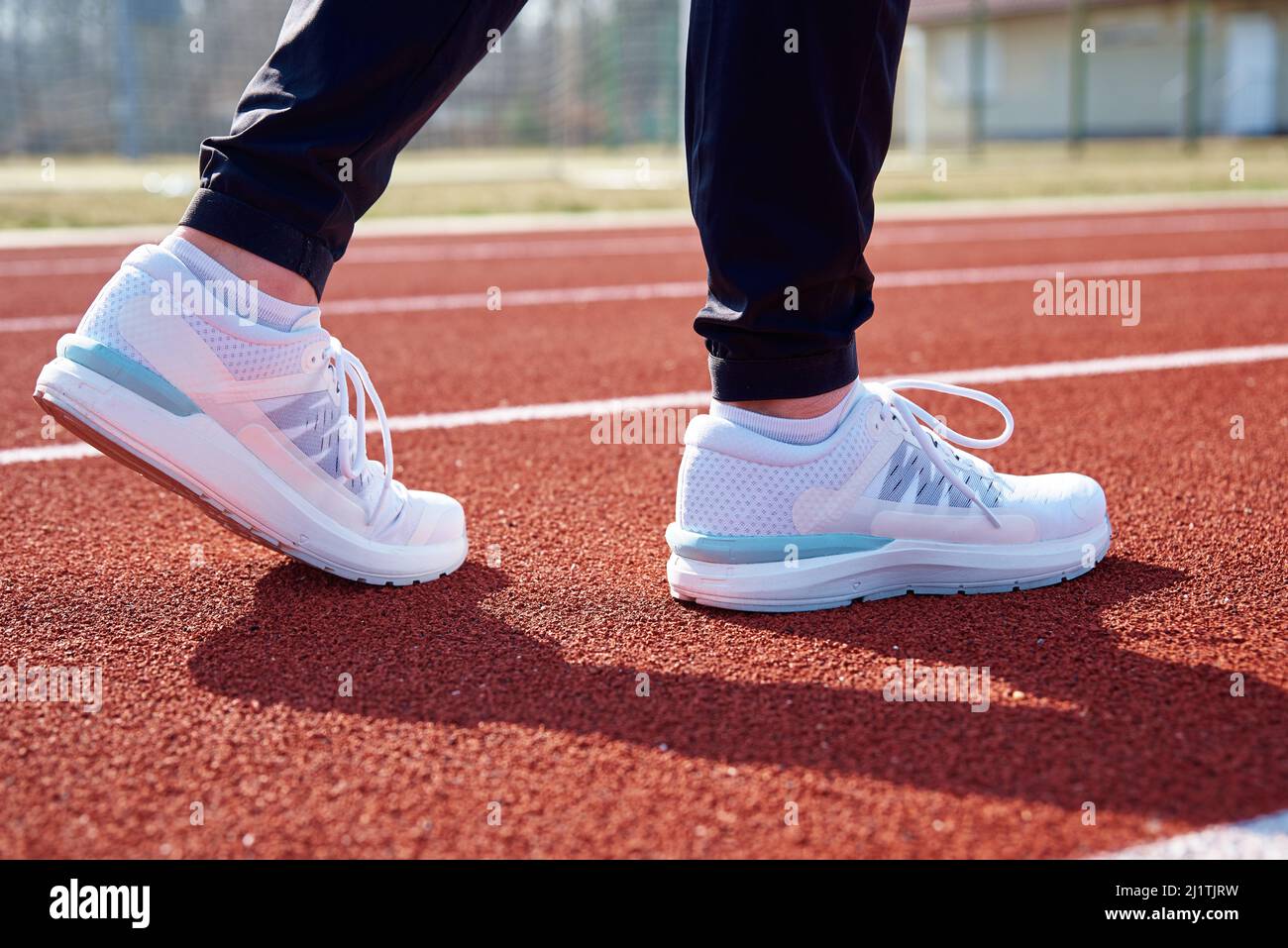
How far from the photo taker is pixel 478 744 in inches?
52.2

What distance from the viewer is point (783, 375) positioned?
5.39 feet

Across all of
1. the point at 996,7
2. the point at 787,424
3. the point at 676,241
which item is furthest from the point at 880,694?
the point at 996,7

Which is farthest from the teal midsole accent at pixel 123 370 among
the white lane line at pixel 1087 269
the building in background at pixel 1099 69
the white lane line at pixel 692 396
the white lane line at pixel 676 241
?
the building in background at pixel 1099 69

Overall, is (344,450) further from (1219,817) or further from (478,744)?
(1219,817)

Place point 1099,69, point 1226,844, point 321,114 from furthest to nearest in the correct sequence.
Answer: point 1099,69 → point 321,114 → point 1226,844

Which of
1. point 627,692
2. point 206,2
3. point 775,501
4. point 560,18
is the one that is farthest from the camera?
point 560,18

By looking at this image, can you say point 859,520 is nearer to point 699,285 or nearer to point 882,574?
point 882,574

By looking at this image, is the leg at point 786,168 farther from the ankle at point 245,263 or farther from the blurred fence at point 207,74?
the blurred fence at point 207,74

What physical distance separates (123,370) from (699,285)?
4.61 meters

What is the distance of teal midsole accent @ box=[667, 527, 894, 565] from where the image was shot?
1.69 m

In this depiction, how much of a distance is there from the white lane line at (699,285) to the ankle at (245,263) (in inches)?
136

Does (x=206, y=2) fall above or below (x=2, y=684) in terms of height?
above

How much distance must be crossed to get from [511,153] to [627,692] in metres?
17.4

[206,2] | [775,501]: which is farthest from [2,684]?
[206,2]
